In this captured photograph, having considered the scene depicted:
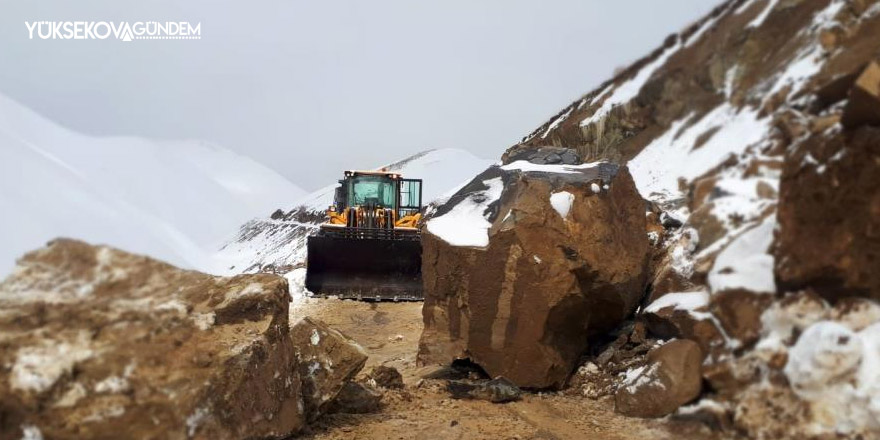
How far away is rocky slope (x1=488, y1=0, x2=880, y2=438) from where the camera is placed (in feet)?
6.26

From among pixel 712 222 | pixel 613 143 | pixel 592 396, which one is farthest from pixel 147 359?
pixel 592 396

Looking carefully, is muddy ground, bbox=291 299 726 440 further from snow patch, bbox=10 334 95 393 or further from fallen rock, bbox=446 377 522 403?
snow patch, bbox=10 334 95 393

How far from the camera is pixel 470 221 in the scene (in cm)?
553

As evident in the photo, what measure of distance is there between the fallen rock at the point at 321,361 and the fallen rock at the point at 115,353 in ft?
2.57

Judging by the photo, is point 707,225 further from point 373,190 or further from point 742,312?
point 373,190

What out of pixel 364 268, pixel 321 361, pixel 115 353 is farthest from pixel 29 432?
pixel 364 268

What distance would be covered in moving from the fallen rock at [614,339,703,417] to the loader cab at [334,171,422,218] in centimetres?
1048

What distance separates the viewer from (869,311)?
1.90m

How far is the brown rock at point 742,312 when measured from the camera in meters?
2.01

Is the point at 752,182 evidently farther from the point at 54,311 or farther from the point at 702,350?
the point at 54,311

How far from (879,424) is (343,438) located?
293cm

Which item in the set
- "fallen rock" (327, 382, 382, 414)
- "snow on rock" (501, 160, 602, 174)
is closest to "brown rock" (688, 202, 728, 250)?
"snow on rock" (501, 160, 602, 174)

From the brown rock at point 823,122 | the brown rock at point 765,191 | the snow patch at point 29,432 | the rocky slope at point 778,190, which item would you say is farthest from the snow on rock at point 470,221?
the snow patch at point 29,432

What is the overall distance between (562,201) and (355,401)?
7.85 feet
